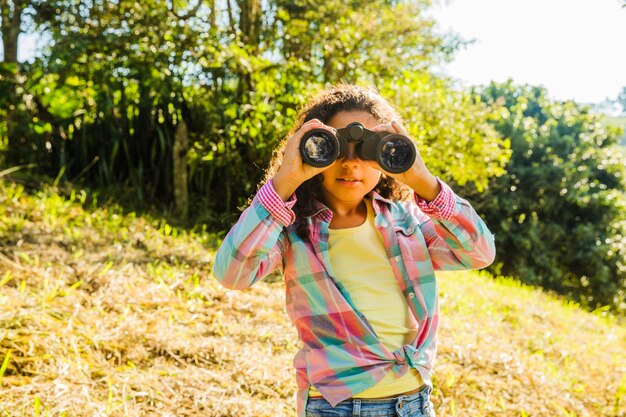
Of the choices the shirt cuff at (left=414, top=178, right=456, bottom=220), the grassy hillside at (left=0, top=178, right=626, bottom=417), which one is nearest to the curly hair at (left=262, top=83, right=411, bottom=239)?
the shirt cuff at (left=414, top=178, right=456, bottom=220)

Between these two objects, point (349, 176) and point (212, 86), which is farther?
point (212, 86)

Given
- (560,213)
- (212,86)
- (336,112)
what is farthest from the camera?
(560,213)

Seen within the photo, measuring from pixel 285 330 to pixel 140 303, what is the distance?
2.71ft

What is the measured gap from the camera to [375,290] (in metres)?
1.69

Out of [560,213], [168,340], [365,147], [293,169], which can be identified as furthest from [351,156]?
[560,213]

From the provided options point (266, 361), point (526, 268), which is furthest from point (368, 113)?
point (526, 268)

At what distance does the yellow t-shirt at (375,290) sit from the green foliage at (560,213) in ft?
35.1

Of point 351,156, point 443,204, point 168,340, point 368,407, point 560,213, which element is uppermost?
point 351,156

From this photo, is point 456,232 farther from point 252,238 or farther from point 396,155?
point 252,238

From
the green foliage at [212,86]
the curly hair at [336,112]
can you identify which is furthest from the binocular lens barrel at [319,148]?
the green foliage at [212,86]

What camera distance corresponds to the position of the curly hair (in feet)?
5.82

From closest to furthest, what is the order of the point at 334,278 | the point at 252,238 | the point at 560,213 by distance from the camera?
the point at 252,238 < the point at 334,278 < the point at 560,213

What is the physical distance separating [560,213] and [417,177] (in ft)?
41.0

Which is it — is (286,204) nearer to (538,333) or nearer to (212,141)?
(538,333)
